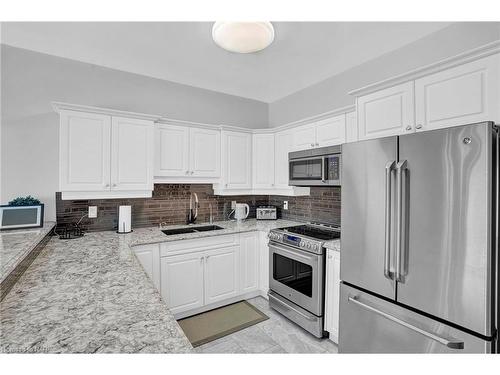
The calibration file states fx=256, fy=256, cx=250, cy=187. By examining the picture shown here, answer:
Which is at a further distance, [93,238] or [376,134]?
[93,238]

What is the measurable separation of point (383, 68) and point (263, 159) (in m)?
1.66

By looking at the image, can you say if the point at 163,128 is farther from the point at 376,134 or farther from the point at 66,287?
the point at 376,134

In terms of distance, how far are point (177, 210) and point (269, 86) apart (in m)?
2.06

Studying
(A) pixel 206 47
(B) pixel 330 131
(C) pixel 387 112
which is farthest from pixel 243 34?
(B) pixel 330 131

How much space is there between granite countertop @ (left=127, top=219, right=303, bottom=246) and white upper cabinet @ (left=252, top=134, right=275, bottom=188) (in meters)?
0.51

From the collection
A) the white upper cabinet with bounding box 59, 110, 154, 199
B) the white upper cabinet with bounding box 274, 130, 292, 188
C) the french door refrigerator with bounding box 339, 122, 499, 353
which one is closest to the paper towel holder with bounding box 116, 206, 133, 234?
the white upper cabinet with bounding box 59, 110, 154, 199

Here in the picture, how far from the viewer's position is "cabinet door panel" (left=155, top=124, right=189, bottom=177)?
111 inches

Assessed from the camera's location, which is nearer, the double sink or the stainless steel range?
the stainless steel range

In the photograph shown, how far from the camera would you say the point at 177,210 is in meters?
3.21

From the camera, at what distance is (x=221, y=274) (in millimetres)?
2826

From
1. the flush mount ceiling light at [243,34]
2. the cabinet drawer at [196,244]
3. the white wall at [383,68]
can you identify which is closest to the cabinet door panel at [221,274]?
the cabinet drawer at [196,244]

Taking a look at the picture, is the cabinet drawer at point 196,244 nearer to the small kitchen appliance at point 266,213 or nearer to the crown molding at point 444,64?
the small kitchen appliance at point 266,213

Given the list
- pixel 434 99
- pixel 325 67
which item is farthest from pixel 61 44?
pixel 434 99

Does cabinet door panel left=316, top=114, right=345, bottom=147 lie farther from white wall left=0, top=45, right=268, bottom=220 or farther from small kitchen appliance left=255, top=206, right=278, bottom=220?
white wall left=0, top=45, right=268, bottom=220
